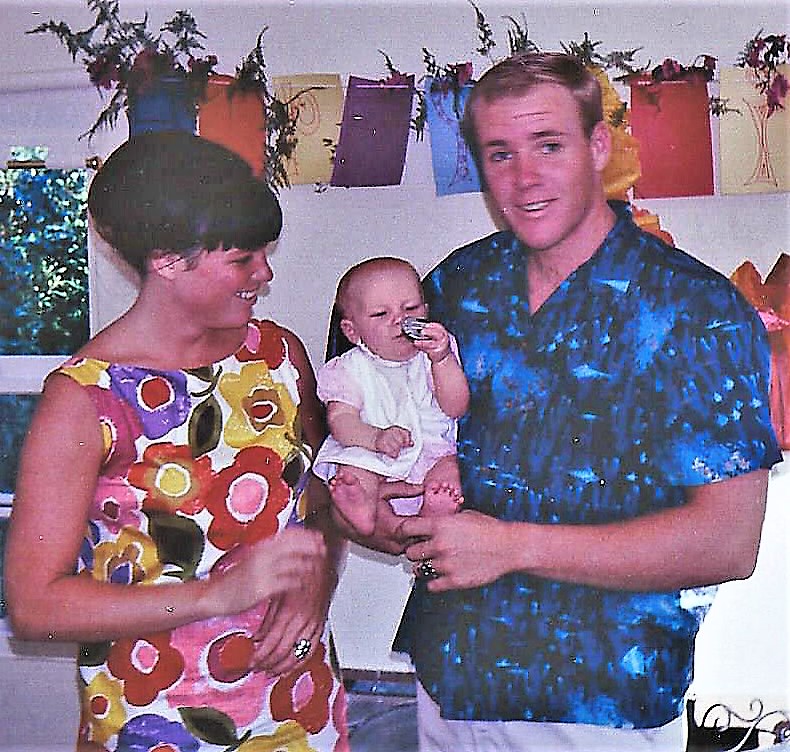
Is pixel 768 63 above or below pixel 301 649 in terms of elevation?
above

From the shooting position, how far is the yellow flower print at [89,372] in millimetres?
1471

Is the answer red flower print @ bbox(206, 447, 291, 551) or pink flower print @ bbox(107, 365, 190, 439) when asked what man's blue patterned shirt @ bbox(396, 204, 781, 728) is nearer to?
red flower print @ bbox(206, 447, 291, 551)

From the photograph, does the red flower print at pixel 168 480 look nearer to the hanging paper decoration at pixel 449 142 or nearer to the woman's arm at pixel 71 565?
the woman's arm at pixel 71 565

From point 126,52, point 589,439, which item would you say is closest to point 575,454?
point 589,439

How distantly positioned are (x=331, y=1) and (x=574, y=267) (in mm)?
506

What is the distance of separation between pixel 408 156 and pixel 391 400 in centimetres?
34

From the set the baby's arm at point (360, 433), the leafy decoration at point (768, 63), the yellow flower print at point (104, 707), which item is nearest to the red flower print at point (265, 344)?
the baby's arm at point (360, 433)

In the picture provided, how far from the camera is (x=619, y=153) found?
1.52 meters

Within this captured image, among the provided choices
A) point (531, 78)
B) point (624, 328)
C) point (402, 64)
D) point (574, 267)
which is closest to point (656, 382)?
point (624, 328)

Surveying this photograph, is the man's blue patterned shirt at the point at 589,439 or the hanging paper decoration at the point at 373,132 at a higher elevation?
the hanging paper decoration at the point at 373,132

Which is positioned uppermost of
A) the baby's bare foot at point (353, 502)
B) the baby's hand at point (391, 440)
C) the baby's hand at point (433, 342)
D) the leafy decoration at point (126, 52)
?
the leafy decoration at point (126, 52)

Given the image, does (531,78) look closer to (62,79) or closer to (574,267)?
(574,267)

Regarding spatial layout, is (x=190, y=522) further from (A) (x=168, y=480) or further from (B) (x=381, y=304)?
(B) (x=381, y=304)

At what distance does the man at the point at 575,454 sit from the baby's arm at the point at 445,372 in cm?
2
